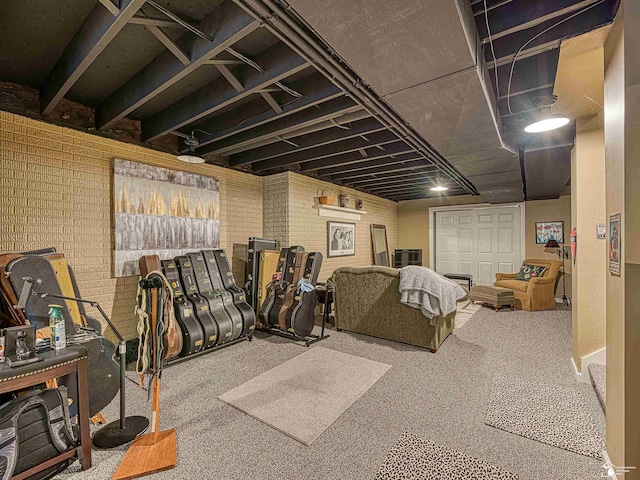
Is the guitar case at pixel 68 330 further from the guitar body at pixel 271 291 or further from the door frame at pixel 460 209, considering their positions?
the door frame at pixel 460 209

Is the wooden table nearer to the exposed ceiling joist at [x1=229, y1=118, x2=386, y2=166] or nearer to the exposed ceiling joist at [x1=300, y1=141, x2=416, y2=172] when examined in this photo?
the exposed ceiling joist at [x1=229, y1=118, x2=386, y2=166]

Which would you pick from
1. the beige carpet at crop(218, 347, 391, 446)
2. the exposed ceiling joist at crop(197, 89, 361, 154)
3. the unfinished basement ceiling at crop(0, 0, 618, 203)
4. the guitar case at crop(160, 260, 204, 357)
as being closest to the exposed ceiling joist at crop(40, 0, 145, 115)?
the unfinished basement ceiling at crop(0, 0, 618, 203)

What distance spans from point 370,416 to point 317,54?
8.59 ft

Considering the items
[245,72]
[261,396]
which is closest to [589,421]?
[261,396]

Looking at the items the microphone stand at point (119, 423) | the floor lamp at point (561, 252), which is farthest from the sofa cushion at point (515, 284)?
the microphone stand at point (119, 423)

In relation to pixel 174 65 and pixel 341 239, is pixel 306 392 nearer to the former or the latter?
pixel 174 65

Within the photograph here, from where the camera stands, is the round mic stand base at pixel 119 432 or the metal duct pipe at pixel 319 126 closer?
the round mic stand base at pixel 119 432

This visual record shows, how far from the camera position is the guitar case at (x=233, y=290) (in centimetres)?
382

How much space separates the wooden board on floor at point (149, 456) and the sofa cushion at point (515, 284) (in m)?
6.21

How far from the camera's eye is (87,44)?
76.9 inches

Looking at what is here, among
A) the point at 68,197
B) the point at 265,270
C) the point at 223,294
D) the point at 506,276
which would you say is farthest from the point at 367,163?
the point at 506,276

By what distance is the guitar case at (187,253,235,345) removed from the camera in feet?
11.5

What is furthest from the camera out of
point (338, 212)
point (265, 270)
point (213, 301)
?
point (338, 212)

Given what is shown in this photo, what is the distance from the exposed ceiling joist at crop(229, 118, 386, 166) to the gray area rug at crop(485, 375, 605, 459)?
2886 millimetres
